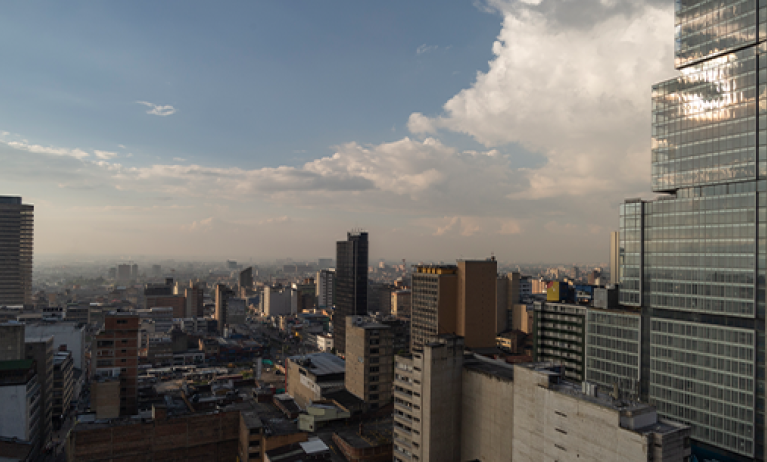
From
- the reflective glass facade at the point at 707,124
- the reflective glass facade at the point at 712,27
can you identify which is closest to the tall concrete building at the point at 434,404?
the reflective glass facade at the point at 707,124

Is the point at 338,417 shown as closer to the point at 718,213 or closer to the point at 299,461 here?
the point at 299,461

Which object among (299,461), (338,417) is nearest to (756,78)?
(299,461)

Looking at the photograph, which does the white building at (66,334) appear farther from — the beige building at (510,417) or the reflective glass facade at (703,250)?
the reflective glass facade at (703,250)

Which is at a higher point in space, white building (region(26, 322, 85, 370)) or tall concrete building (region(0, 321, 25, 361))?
tall concrete building (region(0, 321, 25, 361))

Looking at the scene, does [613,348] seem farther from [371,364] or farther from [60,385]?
[60,385]

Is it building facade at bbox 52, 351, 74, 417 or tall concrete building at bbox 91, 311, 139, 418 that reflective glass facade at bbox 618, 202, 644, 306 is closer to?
tall concrete building at bbox 91, 311, 139, 418

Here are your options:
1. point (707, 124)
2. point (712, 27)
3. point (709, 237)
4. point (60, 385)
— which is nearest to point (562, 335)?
point (709, 237)

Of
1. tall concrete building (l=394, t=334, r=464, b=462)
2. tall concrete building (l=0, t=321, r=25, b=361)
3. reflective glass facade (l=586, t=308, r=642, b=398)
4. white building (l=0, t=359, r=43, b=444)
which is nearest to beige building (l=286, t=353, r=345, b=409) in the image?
tall concrete building (l=394, t=334, r=464, b=462)
